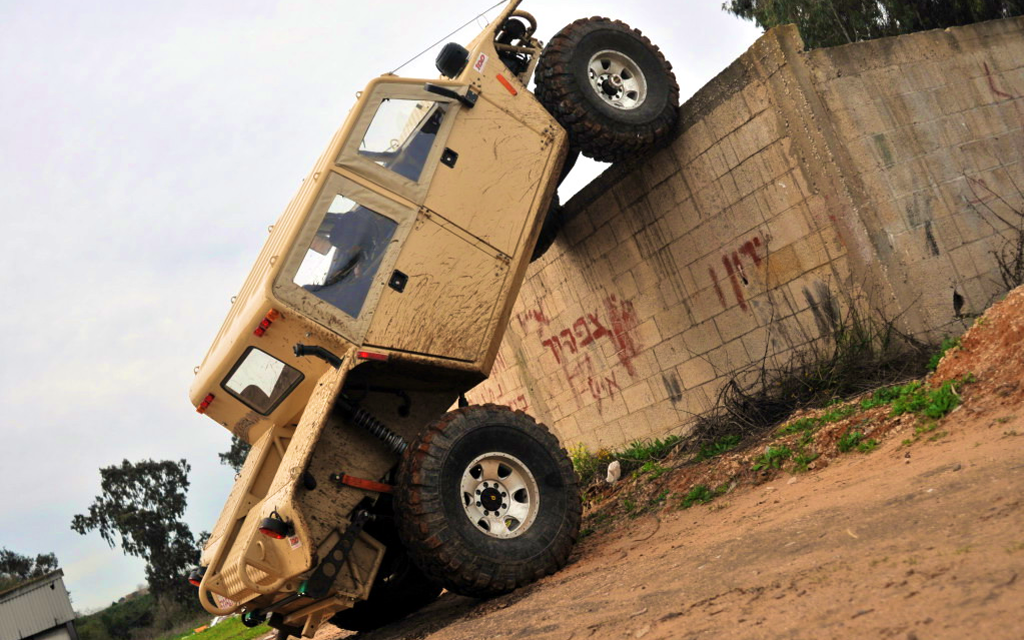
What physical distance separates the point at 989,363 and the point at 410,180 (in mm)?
4166

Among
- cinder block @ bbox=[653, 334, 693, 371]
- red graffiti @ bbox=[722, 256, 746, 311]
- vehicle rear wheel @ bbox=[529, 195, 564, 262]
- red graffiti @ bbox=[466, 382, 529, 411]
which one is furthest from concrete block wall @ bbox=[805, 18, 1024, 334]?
red graffiti @ bbox=[466, 382, 529, 411]

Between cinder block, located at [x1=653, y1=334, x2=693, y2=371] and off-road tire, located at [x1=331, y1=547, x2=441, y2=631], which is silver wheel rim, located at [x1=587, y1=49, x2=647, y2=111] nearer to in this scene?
cinder block, located at [x1=653, y1=334, x2=693, y2=371]

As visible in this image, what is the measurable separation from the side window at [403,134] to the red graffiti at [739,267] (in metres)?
2.87

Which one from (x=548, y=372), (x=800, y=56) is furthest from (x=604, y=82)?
(x=548, y=372)

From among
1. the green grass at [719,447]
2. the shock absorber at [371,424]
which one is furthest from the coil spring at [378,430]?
the green grass at [719,447]

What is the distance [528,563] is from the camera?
5938 mm

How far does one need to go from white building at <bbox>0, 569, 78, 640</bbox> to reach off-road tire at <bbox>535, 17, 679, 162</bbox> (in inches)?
1245

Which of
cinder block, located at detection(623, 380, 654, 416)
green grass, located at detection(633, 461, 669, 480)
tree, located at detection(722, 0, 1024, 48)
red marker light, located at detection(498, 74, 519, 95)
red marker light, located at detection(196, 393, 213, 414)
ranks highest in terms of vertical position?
tree, located at detection(722, 0, 1024, 48)

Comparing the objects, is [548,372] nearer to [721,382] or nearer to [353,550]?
[721,382]

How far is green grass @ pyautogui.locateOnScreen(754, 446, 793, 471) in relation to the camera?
21.2 feet

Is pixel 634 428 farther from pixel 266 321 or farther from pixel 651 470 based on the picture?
pixel 266 321

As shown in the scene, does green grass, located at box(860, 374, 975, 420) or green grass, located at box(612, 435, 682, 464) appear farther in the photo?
green grass, located at box(612, 435, 682, 464)

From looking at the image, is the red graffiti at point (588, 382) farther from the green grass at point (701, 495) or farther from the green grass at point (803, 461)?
the green grass at point (803, 461)

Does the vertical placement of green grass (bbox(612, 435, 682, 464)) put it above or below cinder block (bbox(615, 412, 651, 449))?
below
